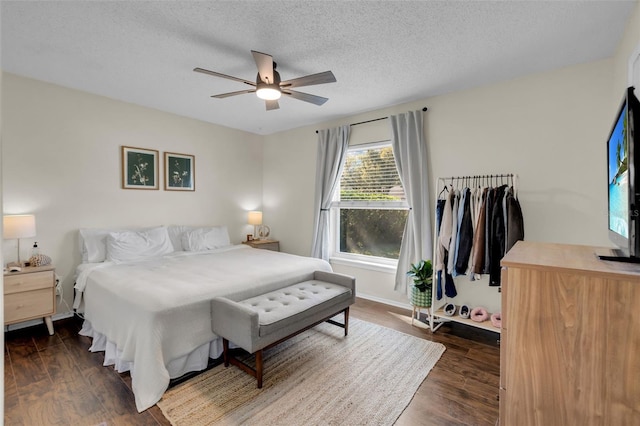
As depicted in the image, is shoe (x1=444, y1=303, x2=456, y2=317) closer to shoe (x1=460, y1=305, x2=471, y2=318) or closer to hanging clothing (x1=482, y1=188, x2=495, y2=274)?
shoe (x1=460, y1=305, x2=471, y2=318)

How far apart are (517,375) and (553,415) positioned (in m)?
0.15

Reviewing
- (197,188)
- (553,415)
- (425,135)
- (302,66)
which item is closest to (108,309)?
(197,188)

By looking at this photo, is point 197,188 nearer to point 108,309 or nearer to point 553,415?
point 108,309

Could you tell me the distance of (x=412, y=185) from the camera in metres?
3.68

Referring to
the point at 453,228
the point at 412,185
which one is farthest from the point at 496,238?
the point at 412,185

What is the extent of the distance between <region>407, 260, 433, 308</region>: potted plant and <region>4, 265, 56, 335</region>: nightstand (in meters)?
3.69

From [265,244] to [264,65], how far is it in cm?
318

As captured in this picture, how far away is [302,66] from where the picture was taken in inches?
112

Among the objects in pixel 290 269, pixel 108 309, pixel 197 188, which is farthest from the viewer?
pixel 197 188

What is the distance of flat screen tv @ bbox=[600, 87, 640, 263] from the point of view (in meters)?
1.16

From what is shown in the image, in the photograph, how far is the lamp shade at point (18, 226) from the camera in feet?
9.36

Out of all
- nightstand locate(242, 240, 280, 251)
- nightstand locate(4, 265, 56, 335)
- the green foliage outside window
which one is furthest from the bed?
the green foliage outside window

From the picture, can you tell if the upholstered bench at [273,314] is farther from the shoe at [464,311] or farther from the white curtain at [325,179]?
the white curtain at [325,179]

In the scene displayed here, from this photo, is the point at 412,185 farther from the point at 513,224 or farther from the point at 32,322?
the point at 32,322
